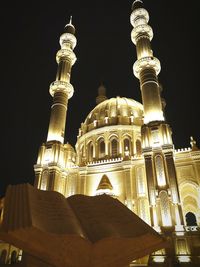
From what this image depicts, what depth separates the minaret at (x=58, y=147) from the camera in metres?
22.5

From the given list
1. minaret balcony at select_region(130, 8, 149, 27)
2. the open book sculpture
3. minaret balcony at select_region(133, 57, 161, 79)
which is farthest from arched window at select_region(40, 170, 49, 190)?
minaret balcony at select_region(130, 8, 149, 27)

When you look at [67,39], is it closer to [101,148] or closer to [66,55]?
[66,55]

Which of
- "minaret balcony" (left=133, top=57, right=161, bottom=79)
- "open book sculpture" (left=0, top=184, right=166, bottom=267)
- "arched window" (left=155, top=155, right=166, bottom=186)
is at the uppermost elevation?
"minaret balcony" (left=133, top=57, right=161, bottom=79)

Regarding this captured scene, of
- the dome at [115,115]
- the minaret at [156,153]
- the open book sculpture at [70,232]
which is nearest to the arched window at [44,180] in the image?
the minaret at [156,153]

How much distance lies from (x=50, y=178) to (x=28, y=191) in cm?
1738

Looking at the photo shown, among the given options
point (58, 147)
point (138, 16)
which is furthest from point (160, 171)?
point (138, 16)

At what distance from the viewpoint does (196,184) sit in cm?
1964

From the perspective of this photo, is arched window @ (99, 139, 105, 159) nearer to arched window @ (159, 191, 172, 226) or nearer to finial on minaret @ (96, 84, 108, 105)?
arched window @ (159, 191, 172, 226)

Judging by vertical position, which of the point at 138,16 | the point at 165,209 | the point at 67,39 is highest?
the point at 67,39

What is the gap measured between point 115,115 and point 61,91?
787cm

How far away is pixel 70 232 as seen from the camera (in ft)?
14.5

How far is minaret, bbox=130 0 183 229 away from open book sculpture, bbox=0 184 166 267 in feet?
41.0

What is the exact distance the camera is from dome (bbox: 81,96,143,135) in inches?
1228

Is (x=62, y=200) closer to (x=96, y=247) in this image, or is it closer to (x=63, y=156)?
(x=96, y=247)
